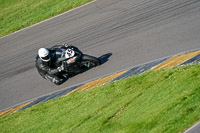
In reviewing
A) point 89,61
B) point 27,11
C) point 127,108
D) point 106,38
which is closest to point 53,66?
point 89,61

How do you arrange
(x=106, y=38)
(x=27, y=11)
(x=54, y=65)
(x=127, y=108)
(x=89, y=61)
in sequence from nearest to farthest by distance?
(x=127, y=108) → (x=89, y=61) → (x=54, y=65) → (x=106, y=38) → (x=27, y=11)

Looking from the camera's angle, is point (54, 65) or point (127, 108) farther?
point (54, 65)

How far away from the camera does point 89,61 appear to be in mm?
16031

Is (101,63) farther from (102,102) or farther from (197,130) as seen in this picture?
(197,130)

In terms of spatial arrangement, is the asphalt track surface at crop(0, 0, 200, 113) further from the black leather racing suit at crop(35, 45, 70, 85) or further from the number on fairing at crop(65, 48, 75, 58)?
the number on fairing at crop(65, 48, 75, 58)

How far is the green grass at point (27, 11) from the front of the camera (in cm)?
2389

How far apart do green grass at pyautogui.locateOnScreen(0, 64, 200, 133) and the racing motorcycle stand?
1491mm

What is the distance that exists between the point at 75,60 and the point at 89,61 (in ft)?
1.59

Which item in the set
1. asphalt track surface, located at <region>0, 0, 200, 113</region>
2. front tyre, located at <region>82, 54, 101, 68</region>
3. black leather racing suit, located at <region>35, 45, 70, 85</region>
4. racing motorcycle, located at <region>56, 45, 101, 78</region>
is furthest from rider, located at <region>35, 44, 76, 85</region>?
front tyre, located at <region>82, 54, 101, 68</region>

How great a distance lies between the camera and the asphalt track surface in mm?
15820

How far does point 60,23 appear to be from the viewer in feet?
72.4

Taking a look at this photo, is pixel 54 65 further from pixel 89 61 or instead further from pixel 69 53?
pixel 89 61

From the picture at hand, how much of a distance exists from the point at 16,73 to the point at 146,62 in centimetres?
609

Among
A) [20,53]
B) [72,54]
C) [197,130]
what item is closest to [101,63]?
[72,54]
